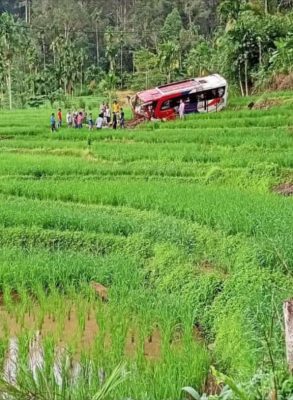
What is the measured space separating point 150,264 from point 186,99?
14839mm

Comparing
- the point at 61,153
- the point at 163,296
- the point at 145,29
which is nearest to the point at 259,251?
the point at 163,296

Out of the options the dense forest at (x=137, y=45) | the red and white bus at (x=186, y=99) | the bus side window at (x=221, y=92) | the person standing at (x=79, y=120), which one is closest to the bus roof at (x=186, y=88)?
the red and white bus at (x=186, y=99)

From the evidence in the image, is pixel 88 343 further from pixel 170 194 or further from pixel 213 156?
pixel 213 156

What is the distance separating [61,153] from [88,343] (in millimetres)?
11257

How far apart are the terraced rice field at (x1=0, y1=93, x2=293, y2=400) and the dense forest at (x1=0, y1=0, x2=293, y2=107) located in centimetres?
1158

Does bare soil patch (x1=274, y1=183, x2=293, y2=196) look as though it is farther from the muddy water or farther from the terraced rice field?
the muddy water

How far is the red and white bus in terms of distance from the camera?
68.1ft

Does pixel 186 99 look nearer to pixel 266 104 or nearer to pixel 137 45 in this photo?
pixel 266 104

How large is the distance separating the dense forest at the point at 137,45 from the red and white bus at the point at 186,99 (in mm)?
2674

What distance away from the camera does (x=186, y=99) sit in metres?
21.1

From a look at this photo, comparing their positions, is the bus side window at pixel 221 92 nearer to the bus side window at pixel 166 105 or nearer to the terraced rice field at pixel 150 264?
the bus side window at pixel 166 105

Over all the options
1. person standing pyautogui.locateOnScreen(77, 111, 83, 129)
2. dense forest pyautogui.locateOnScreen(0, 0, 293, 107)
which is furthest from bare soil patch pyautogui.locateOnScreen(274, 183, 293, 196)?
dense forest pyautogui.locateOnScreen(0, 0, 293, 107)

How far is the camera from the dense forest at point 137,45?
79.4 feet

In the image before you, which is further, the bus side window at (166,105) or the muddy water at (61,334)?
the bus side window at (166,105)
